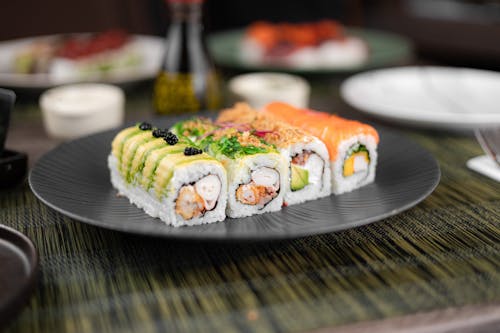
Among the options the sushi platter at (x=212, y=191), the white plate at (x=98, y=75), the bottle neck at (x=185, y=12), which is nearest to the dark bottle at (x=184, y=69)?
the bottle neck at (x=185, y=12)

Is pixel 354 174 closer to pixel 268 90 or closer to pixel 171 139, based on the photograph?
pixel 171 139

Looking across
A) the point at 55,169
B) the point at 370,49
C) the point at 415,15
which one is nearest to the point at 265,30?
the point at 370,49

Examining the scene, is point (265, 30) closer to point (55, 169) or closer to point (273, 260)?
point (55, 169)

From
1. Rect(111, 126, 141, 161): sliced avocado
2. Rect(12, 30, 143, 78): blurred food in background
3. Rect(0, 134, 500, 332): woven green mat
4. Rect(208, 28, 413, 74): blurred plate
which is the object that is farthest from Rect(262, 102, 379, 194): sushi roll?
Rect(12, 30, 143, 78): blurred food in background

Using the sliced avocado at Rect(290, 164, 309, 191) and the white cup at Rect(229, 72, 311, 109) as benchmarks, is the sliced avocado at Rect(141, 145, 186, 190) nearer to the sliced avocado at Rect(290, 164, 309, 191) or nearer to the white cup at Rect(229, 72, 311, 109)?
the sliced avocado at Rect(290, 164, 309, 191)

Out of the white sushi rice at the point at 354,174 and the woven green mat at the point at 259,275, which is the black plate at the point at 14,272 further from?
the white sushi rice at the point at 354,174

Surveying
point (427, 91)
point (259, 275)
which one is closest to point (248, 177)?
point (259, 275)
